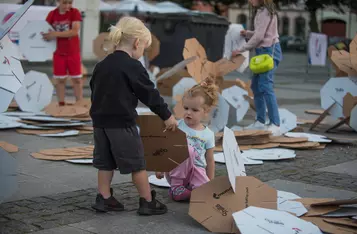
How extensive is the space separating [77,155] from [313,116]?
4.86m

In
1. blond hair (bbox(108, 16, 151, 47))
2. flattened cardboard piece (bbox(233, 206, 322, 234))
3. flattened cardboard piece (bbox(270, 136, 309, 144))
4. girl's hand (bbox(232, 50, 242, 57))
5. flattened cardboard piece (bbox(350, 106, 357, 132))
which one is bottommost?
flattened cardboard piece (bbox(270, 136, 309, 144))

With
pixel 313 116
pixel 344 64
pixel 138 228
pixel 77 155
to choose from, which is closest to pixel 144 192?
pixel 138 228

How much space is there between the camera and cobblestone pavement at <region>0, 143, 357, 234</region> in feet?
13.1

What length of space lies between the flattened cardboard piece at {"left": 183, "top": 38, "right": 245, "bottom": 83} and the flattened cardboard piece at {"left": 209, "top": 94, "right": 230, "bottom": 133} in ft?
1.14

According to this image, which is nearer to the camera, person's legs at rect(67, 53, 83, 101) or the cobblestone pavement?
the cobblestone pavement

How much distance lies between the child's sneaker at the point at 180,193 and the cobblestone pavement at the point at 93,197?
67 millimetres

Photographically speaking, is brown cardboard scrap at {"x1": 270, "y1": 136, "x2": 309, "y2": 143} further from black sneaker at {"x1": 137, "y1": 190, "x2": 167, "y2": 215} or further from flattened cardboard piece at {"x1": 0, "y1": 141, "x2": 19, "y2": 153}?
black sneaker at {"x1": 137, "y1": 190, "x2": 167, "y2": 215}

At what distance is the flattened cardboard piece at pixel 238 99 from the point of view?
8172 millimetres

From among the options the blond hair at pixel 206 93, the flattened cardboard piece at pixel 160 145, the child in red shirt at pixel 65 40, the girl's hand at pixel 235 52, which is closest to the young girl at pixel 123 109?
the flattened cardboard piece at pixel 160 145

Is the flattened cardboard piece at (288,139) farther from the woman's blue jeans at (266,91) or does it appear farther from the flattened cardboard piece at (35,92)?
the flattened cardboard piece at (35,92)

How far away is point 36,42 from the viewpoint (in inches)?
362

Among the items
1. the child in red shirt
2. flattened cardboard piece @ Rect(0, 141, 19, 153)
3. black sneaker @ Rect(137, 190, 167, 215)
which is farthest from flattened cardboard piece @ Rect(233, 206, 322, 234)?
the child in red shirt

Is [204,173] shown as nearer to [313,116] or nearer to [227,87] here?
[227,87]

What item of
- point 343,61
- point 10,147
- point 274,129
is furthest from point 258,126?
point 10,147
